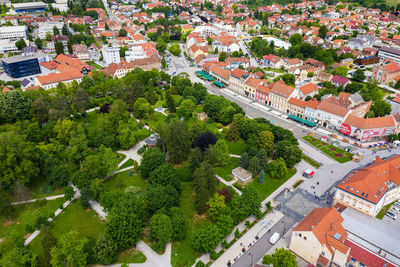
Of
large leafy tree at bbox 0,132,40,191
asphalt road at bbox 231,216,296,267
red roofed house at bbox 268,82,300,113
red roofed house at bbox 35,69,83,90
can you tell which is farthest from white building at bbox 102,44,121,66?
asphalt road at bbox 231,216,296,267

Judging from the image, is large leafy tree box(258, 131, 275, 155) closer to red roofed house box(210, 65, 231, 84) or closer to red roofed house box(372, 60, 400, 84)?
red roofed house box(210, 65, 231, 84)

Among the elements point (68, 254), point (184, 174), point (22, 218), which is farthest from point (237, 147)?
point (22, 218)

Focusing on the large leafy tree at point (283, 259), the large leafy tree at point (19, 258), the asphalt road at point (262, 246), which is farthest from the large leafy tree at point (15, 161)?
the large leafy tree at point (283, 259)

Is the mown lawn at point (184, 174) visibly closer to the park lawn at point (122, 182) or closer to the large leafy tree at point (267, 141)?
the park lawn at point (122, 182)

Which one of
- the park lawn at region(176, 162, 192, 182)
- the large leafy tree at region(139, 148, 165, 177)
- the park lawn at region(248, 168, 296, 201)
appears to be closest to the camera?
the park lawn at region(248, 168, 296, 201)

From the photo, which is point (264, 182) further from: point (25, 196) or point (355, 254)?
point (25, 196)

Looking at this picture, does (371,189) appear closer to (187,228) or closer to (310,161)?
(310,161)
